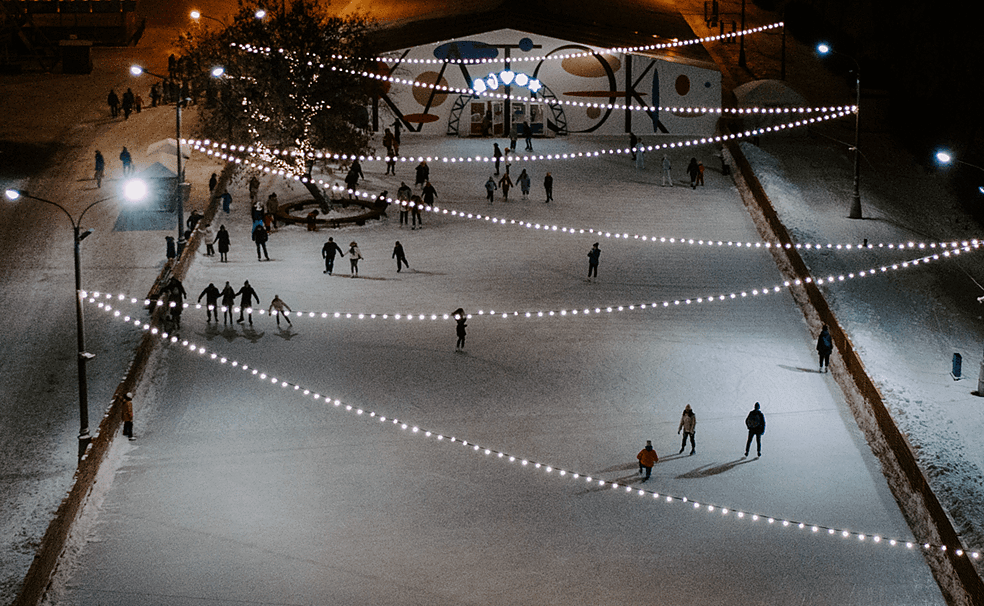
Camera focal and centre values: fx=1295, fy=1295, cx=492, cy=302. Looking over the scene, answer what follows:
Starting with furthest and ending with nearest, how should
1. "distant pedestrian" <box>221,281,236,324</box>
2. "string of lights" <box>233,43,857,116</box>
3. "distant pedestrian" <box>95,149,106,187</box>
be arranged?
"string of lights" <box>233,43,857,116</box>
"distant pedestrian" <box>95,149,106,187</box>
"distant pedestrian" <box>221,281,236,324</box>

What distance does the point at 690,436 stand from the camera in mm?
24469

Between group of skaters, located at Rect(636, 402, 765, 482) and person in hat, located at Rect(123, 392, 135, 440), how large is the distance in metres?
9.83

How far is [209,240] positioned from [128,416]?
11854 mm

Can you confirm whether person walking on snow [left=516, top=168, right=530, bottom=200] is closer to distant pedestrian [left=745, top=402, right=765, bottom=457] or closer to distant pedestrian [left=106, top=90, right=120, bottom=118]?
distant pedestrian [left=745, top=402, right=765, bottom=457]

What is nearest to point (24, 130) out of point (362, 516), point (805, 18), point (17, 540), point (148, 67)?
point (148, 67)

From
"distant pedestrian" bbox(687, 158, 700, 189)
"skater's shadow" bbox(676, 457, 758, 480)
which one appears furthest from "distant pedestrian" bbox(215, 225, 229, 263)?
"skater's shadow" bbox(676, 457, 758, 480)

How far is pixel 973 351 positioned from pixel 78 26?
4526 cm

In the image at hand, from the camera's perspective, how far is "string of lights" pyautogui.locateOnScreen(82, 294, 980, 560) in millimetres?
21922

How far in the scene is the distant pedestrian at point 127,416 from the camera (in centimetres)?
2511

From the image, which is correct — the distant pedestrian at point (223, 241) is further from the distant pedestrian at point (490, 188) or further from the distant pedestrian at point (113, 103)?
the distant pedestrian at point (113, 103)

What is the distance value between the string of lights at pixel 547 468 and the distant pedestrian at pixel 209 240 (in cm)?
552

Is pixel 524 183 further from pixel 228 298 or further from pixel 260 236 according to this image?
pixel 228 298

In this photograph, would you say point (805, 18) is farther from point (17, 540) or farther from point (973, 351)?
point (17, 540)

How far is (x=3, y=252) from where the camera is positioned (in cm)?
3612
